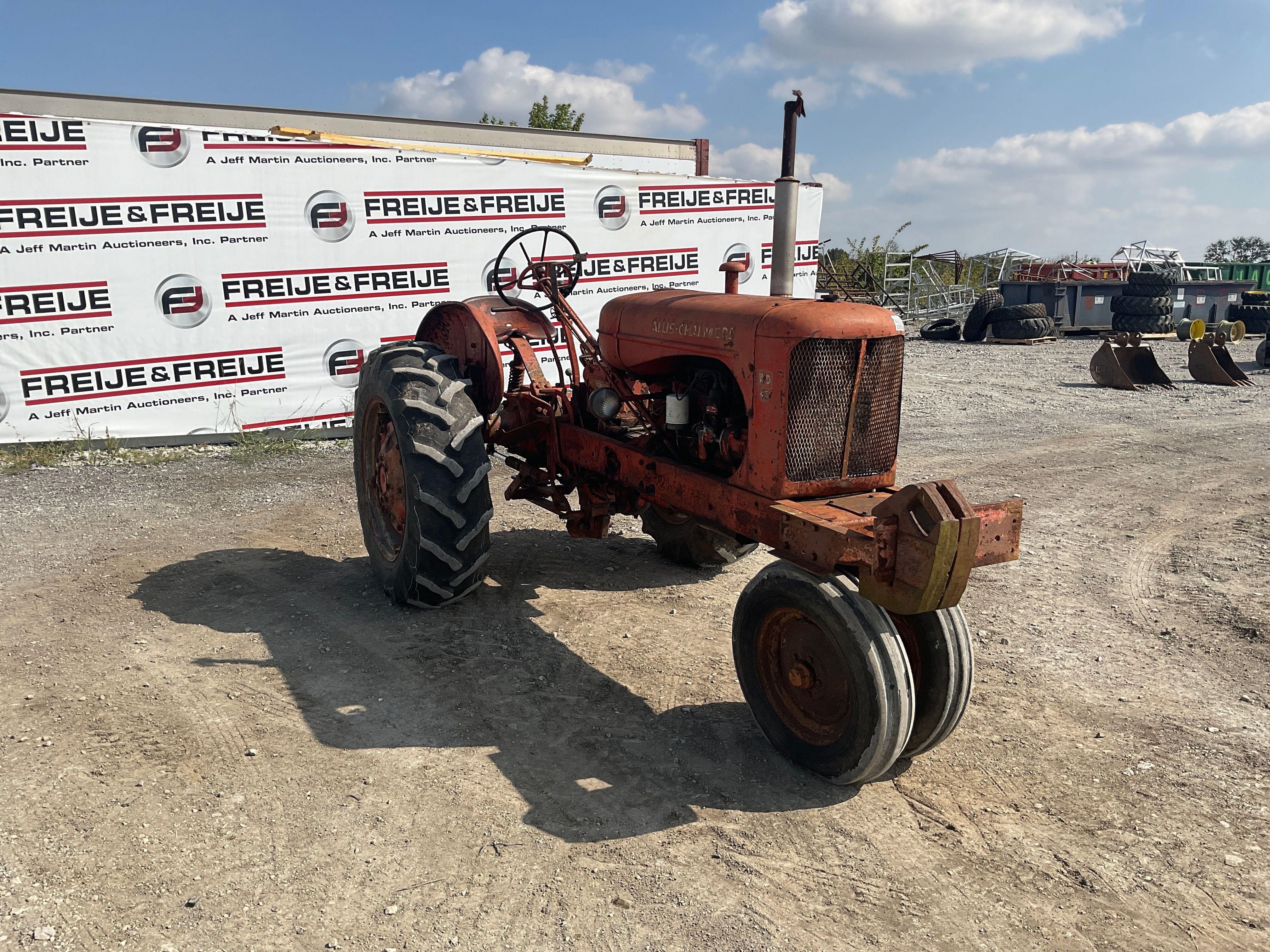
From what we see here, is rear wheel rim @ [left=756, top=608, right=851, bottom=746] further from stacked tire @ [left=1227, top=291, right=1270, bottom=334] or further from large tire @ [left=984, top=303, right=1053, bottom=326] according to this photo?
stacked tire @ [left=1227, top=291, right=1270, bottom=334]

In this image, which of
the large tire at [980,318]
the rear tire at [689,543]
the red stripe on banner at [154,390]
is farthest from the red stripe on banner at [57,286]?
the large tire at [980,318]

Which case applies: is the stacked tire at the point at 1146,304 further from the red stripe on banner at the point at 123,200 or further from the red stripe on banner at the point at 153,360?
the red stripe on banner at the point at 123,200

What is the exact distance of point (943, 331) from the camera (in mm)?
19672

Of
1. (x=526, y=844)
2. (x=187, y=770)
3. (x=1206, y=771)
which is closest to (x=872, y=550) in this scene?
(x=526, y=844)

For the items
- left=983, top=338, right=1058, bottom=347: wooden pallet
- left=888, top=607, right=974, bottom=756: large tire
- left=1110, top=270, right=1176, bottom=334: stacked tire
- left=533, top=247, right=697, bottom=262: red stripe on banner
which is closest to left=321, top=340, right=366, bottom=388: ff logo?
left=533, top=247, right=697, bottom=262: red stripe on banner

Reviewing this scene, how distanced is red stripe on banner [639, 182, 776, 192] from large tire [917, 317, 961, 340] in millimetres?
8991

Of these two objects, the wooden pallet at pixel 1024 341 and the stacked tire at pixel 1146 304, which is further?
the stacked tire at pixel 1146 304

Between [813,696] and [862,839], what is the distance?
0.53 m

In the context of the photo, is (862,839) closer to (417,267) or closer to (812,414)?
(812,414)

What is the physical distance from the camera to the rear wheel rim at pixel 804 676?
326cm

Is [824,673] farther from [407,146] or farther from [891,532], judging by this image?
[407,146]

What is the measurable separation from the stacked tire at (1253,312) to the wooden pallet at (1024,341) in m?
4.75

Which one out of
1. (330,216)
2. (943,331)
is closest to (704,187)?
(330,216)

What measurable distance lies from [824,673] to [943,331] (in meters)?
17.8
